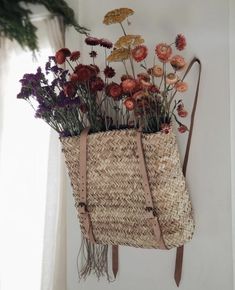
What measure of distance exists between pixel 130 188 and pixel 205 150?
0.94 ft

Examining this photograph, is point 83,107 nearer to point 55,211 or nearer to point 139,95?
point 139,95

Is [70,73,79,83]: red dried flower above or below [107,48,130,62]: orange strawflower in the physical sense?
below

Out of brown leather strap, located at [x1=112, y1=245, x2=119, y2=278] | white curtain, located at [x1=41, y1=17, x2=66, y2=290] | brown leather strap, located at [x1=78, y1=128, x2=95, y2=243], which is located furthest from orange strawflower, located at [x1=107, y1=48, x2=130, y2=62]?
brown leather strap, located at [x1=112, y1=245, x2=119, y2=278]

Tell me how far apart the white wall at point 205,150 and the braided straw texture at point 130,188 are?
79mm

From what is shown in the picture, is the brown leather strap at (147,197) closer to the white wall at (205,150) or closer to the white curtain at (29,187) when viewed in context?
the white wall at (205,150)

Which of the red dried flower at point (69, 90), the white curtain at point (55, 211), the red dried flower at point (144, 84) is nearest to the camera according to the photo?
the red dried flower at point (144, 84)

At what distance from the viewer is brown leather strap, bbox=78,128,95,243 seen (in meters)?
1.11

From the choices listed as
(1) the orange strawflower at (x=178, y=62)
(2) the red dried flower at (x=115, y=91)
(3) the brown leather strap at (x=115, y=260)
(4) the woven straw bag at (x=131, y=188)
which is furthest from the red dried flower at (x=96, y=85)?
(3) the brown leather strap at (x=115, y=260)

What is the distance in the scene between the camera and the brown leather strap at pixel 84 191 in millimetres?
1107

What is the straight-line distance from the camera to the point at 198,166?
1.10 m

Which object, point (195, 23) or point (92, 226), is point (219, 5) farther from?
point (92, 226)

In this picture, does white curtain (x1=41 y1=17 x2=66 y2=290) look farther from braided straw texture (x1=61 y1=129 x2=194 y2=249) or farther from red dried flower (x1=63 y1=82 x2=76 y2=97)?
red dried flower (x1=63 y1=82 x2=76 y2=97)

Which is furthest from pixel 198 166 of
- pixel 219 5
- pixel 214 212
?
pixel 219 5

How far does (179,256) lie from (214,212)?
200 mm
